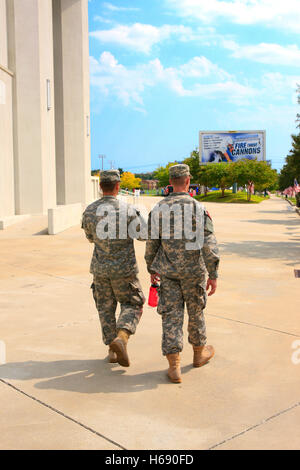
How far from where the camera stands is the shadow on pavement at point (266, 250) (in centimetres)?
1103

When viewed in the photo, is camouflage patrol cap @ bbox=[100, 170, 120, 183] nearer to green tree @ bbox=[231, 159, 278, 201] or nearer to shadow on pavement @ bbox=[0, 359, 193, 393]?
shadow on pavement @ bbox=[0, 359, 193, 393]

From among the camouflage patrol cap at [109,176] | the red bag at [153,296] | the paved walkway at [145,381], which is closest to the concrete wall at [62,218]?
the paved walkway at [145,381]

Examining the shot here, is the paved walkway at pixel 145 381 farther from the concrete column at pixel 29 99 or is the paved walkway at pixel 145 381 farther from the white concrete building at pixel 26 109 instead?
the concrete column at pixel 29 99

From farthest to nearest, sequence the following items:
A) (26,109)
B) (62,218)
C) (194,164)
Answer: (194,164)
(26,109)
(62,218)

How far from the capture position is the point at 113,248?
163 inches

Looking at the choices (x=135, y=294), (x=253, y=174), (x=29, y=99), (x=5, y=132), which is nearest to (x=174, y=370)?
(x=135, y=294)

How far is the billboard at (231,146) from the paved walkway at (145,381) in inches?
2440

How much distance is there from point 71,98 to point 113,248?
2904 centimetres

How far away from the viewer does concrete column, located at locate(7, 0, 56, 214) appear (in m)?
23.1

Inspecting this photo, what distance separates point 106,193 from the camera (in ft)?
14.1

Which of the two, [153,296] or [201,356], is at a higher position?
[153,296]

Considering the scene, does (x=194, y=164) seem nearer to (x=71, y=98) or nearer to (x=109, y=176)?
(x=71, y=98)
